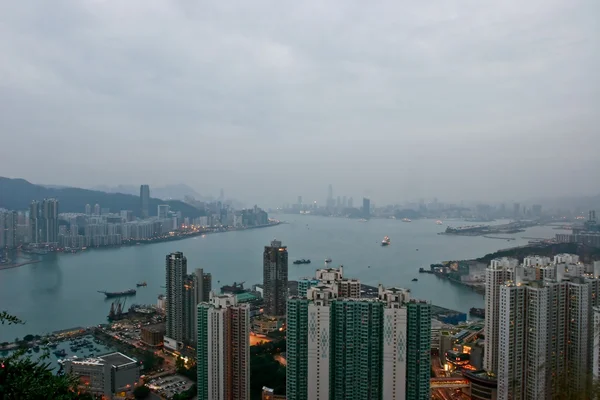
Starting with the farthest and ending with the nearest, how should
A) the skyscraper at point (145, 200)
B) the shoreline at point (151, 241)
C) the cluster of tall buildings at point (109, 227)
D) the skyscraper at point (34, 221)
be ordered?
the skyscraper at point (145, 200), the cluster of tall buildings at point (109, 227), the skyscraper at point (34, 221), the shoreline at point (151, 241)

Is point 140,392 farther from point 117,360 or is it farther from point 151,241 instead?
point 151,241

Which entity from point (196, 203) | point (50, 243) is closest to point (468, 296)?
point (50, 243)

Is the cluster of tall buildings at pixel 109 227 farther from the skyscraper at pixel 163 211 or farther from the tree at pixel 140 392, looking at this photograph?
the tree at pixel 140 392

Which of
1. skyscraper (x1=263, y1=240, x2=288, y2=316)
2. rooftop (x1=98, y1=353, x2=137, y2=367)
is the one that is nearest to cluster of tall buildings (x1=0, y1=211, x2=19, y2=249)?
skyscraper (x1=263, y1=240, x2=288, y2=316)

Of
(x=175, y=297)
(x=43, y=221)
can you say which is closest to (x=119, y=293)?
(x=175, y=297)

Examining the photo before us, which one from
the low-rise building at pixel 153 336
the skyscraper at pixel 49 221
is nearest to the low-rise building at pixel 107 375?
the low-rise building at pixel 153 336

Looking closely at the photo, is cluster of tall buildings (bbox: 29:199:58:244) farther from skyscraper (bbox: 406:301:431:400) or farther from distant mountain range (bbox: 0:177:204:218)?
skyscraper (bbox: 406:301:431:400)

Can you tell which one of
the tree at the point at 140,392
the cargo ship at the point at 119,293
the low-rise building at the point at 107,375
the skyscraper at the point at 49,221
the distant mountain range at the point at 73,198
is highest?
the distant mountain range at the point at 73,198
